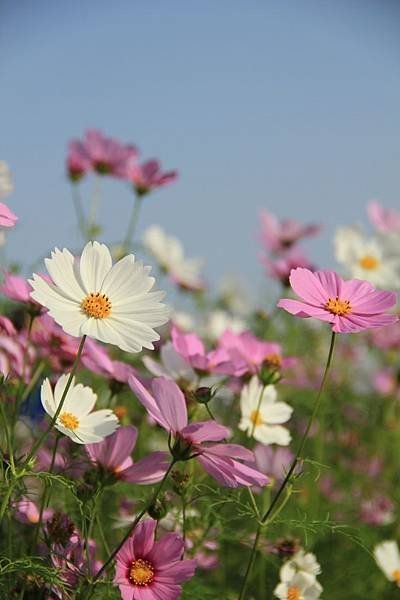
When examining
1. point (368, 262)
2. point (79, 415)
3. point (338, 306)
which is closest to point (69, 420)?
point (79, 415)

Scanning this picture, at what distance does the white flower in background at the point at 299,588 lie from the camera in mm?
850

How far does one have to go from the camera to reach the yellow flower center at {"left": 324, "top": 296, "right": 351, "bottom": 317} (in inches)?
28.8

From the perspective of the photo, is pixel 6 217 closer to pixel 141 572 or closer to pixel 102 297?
pixel 102 297

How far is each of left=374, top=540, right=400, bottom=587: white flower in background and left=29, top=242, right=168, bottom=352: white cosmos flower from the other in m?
0.56

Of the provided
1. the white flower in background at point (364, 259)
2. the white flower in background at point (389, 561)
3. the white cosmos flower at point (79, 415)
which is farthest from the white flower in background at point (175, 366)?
the white flower in background at point (364, 259)

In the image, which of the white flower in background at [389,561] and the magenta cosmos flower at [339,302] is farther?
the white flower in background at [389,561]

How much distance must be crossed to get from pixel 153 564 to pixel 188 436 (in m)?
0.11

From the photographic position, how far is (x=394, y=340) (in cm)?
223

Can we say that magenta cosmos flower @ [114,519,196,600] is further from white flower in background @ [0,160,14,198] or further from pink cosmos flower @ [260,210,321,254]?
pink cosmos flower @ [260,210,321,254]

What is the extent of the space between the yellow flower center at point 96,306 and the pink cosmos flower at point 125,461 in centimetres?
12

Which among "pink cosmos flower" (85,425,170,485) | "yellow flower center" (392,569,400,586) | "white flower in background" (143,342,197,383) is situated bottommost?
"pink cosmos flower" (85,425,170,485)

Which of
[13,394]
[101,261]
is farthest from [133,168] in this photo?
[101,261]

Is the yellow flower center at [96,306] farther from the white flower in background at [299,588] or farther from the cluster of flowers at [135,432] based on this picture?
the white flower in background at [299,588]

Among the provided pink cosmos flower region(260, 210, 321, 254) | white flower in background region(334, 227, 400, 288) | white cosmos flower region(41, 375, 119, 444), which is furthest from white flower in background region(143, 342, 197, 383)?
pink cosmos flower region(260, 210, 321, 254)
